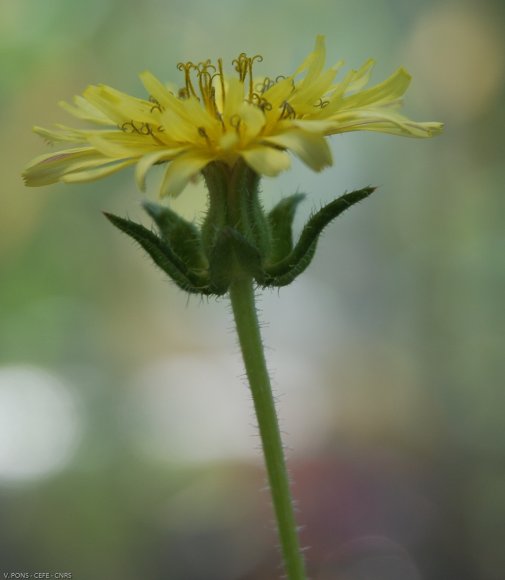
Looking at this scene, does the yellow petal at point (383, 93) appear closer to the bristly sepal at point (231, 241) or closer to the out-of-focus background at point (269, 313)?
the bristly sepal at point (231, 241)

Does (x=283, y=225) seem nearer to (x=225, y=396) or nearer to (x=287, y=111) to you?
(x=287, y=111)

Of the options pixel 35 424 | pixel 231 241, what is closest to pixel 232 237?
pixel 231 241

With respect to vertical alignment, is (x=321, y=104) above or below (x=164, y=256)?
above

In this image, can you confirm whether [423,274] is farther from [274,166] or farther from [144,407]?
[274,166]

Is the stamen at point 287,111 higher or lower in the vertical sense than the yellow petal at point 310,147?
higher

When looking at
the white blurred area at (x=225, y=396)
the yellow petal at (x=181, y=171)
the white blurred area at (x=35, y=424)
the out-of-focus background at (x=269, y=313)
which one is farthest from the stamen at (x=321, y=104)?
the white blurred area at (x=35, y=424)

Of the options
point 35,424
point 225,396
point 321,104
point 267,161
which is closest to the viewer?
point 267,161

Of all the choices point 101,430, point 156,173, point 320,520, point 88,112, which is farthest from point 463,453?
point 88,112
